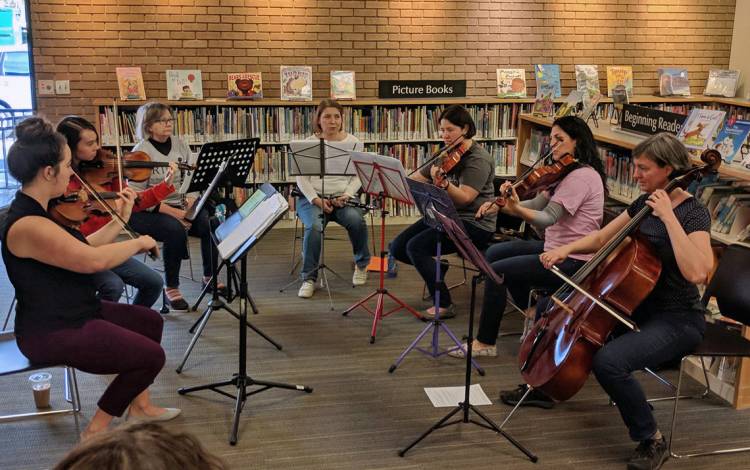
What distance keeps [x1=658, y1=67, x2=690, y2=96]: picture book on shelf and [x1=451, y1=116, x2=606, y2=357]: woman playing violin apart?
4.35 meters

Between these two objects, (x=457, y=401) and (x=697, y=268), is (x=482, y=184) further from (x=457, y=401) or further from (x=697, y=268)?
(x=697, y=268)

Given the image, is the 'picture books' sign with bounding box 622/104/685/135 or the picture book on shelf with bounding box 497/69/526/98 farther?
the picture book on shelf with bounding box 497/69/526/98

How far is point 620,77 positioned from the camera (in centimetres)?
795

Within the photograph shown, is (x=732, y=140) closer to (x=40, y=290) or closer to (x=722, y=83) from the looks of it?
(x=40, y=290)

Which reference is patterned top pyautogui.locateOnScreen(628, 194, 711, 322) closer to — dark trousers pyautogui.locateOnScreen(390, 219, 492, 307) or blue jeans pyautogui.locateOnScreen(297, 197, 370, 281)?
dark trousers pyautogui.locateOnScreen(390, 219, 492, 307)

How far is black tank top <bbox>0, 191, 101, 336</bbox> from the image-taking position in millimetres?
2900

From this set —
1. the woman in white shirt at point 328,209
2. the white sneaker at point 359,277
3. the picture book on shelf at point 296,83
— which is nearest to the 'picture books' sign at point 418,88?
the picture book on shelf at point 296,83

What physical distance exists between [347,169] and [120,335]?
240 centimetres

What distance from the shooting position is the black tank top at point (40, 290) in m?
2.90

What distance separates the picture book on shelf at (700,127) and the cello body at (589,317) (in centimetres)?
130

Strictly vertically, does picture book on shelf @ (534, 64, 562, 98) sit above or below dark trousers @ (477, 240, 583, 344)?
above

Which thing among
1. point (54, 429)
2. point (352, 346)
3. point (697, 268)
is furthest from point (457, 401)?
point (54, 429)

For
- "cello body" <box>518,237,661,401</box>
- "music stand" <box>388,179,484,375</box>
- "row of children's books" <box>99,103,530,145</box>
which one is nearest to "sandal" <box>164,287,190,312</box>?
"music stand" <box>388,179,484,375</box>

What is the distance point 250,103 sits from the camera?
23.0 ft
